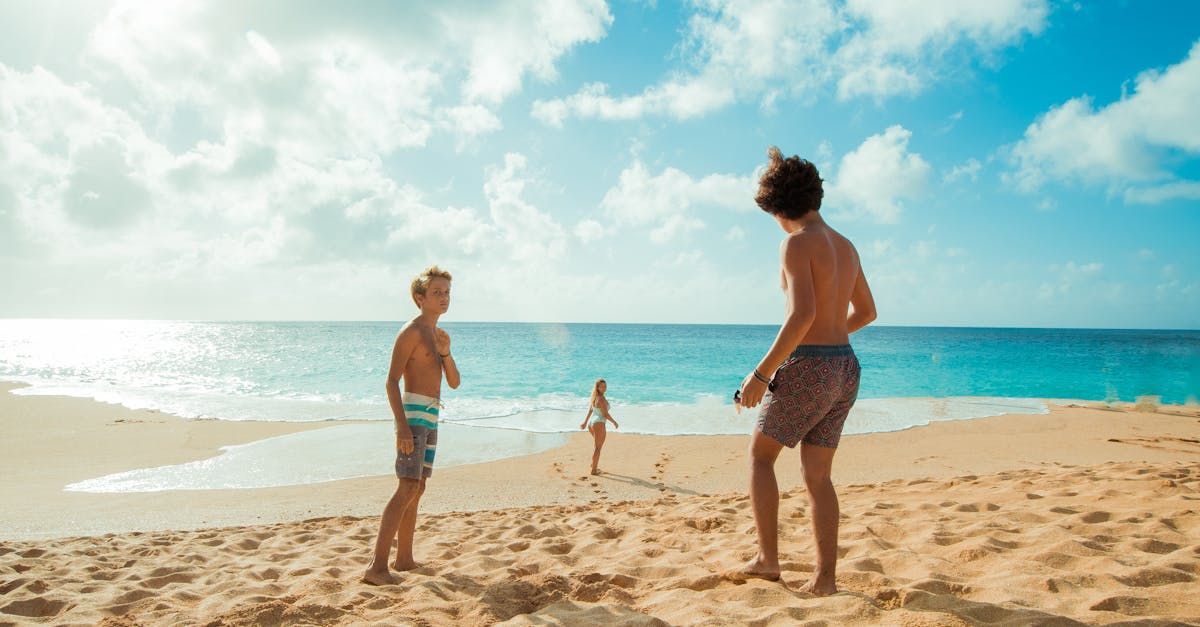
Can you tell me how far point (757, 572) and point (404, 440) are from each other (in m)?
2.16

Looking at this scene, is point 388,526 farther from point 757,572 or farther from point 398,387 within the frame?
point 757,572

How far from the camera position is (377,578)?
3496 mm

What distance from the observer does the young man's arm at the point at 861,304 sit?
3113mm

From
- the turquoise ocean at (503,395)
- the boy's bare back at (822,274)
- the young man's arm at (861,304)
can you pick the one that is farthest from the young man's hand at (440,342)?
the turquoise ocean at (503,395)

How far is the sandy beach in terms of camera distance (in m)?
2.79

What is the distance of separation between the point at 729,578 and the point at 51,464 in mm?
10246

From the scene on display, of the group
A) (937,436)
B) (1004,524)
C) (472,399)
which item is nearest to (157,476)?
(1004,524)

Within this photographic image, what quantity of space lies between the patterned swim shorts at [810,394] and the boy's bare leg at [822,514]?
0.23 feet

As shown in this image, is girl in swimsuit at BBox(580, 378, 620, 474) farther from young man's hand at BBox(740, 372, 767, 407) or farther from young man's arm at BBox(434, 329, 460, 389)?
young man's hand at BBox(740, 372, 767, 407)

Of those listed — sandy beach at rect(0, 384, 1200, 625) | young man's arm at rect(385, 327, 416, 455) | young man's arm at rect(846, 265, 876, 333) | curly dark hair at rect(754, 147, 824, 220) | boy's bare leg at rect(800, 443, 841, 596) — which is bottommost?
sandy beach at rect(0, 384, 1200, 625)

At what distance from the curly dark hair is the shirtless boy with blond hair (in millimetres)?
2103

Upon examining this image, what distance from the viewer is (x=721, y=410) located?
636 inches

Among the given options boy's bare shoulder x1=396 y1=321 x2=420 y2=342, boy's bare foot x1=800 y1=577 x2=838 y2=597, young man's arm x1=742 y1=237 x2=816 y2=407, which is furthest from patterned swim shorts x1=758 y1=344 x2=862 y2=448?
boy's bare shoulder x1=396 y1=321 x2=420 y2=342

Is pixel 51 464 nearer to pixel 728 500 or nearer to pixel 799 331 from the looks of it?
pixel 728 500
